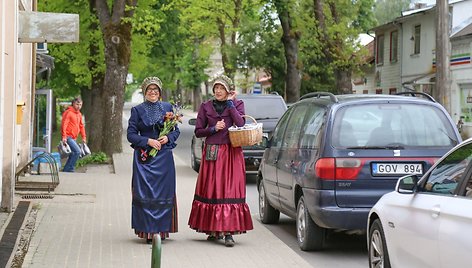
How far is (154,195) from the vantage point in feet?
31.4

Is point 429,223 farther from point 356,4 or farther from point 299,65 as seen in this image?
point 356,4

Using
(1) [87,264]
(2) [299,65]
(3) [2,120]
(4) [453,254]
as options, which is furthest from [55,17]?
(2) [299,65]

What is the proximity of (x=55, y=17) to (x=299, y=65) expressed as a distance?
1024 inches

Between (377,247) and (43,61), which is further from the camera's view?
(43,61)

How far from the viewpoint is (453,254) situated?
5.65 m

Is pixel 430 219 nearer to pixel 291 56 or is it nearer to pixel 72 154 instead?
pixel 72 154

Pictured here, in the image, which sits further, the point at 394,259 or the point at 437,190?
the point at 394,259

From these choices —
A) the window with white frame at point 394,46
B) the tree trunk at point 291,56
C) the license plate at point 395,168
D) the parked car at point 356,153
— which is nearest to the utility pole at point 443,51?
the parked car at point 356,153

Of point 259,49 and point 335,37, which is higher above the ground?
point 259,49

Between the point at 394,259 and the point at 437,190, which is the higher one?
the point at 437,190

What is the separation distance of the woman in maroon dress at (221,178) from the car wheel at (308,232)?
0.57m

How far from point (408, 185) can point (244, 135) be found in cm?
299

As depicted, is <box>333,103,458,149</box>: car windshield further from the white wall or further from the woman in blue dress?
the white wall

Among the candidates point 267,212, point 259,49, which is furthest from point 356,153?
point 259,49
